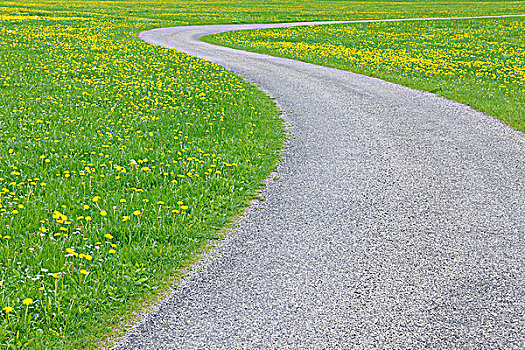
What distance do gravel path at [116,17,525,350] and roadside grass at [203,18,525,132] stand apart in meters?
3.46

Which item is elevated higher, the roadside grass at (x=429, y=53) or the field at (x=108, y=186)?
the roadside grass at (x=429, y=53)

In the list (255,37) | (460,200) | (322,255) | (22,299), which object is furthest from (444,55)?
(22,299)

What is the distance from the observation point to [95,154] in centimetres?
729

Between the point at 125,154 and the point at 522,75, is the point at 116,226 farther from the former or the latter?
the point at 522,75

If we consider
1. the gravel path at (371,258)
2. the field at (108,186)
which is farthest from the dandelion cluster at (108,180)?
the gravel path at (371,258)

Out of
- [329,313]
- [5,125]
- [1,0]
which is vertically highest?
[1,0]

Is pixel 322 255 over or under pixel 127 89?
under

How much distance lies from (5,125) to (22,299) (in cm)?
597

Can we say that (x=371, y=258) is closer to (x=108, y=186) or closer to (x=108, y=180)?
(x=108, y=186)

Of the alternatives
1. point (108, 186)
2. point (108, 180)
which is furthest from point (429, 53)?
point (108, 186)

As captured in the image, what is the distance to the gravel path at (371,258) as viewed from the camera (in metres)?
3.59

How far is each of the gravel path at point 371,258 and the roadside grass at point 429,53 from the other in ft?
11.3

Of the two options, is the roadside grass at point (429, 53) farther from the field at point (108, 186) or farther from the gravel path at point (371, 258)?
the field at point (108, 186)

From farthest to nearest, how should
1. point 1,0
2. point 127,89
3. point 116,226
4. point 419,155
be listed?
point 1,0 → point 127,89 → point 419,155 → point 116,226
